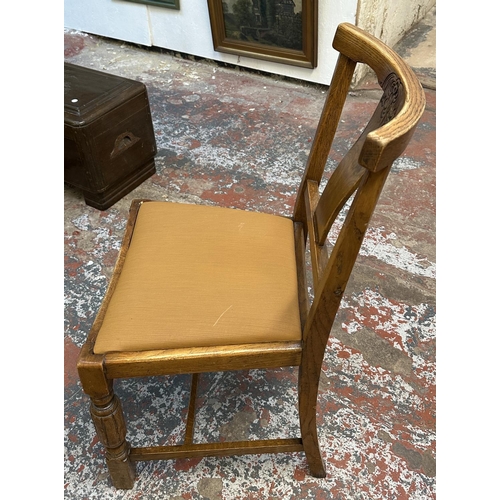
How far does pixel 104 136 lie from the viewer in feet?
7.91

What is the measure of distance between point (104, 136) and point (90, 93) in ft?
0.82

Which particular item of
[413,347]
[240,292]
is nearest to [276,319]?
[240,292]

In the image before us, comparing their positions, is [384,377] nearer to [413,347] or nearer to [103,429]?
[413,347]

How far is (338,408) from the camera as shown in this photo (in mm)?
1667

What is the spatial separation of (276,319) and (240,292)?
0.38ft

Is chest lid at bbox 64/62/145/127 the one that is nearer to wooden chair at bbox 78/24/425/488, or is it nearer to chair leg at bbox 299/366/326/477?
wooden chair at bbox 78/24/425/488

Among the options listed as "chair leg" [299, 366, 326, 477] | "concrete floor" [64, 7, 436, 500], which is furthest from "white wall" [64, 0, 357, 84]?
"chair leg" [299, 366, 326, 477]

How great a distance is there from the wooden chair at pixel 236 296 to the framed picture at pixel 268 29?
7.17 ft

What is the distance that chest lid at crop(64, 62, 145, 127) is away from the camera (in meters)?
2.34

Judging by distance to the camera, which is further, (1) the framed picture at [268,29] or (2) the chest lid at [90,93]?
(1) the framed picture at [268,29]

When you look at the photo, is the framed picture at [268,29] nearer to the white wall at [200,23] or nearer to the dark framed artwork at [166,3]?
the white wall at [200,23]

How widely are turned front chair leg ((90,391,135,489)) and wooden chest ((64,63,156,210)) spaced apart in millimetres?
1428

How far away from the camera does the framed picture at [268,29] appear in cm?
327

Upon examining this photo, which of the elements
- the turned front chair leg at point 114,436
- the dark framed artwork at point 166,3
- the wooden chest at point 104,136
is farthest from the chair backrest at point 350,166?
the dark framed artwork at point 166,3
